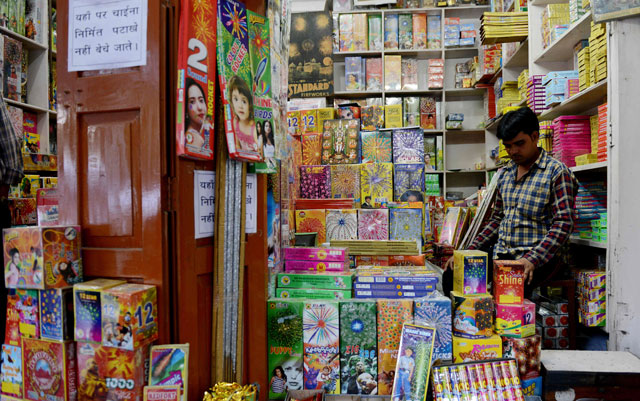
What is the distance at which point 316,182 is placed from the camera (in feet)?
10.6

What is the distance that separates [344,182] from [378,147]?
0.45 metres

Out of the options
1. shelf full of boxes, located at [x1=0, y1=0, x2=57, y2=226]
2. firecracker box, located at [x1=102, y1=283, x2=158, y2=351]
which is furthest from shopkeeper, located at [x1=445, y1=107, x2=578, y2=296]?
shelf full of boxes, located at [x1=0, y1=0, x2=57, y2=226]

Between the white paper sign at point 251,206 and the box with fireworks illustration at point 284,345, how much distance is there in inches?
12.2

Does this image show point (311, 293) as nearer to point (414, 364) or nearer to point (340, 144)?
point (414, 364)

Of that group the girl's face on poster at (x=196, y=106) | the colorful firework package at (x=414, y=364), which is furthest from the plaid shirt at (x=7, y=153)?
the colorful firework package at (x=414, y=364)

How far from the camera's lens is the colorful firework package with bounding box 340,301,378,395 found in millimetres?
1640

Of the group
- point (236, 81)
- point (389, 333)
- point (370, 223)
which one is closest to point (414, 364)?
point (389, 333)

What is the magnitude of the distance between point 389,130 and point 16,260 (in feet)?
8.97

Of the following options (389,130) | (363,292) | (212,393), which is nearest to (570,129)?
(389,130)

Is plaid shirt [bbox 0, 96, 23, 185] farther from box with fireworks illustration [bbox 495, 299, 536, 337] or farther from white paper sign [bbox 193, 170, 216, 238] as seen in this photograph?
box with fireworks illustration [bbox 495, 299, 536, 337]

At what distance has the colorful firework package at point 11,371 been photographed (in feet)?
4.43

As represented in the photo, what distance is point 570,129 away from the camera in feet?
9.28

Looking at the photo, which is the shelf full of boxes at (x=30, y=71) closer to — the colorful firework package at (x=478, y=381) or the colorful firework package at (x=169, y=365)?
the colorful firework package at (x=169, y=365)

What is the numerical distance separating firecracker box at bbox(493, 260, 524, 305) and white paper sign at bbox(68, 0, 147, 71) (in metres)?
1.50
